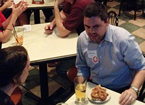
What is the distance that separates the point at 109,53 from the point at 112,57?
0.13 feet

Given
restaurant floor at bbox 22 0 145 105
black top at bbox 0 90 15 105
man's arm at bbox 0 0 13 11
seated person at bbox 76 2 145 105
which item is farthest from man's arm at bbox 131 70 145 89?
man's arm at bbox 0 0 13 11

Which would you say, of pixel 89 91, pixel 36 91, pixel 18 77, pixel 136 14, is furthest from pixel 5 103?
pixel 136 14

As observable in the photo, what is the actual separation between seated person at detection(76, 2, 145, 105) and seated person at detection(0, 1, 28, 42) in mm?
786

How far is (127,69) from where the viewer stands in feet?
6.33

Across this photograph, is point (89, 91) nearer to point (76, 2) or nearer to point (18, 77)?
point (18, 77)

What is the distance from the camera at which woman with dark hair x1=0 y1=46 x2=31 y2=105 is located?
142 centimetres

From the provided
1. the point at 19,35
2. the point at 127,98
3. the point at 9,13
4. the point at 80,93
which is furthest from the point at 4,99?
the point at 9,13

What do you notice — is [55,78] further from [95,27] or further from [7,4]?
[95,27]

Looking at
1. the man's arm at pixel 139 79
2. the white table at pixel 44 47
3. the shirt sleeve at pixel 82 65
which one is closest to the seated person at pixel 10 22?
the white table at pixel 44 47

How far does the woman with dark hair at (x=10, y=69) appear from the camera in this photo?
142 centimetres

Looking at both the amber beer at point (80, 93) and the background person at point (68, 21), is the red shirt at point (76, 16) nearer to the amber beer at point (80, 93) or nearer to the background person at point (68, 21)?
the background person at point (68, 21)

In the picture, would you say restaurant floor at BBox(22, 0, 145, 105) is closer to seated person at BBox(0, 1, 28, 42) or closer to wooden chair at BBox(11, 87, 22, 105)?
wooden chair at BBox(11, 87, 22, 105)

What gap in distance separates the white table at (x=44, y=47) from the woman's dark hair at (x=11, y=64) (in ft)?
2.06

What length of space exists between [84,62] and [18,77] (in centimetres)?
72
